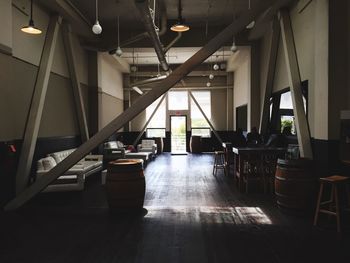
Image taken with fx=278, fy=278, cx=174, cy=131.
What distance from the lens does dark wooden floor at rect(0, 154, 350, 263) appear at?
289 centimetres

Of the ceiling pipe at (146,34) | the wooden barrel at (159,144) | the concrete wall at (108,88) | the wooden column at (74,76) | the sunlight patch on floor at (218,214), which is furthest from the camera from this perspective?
the wooden barrel at (159,144)

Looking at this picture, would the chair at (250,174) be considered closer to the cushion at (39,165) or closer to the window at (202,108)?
the cushion at (39,165)

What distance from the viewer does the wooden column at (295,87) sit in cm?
530

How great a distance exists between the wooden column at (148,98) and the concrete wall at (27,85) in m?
1.24

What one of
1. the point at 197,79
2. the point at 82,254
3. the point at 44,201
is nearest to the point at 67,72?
the point at 44,201

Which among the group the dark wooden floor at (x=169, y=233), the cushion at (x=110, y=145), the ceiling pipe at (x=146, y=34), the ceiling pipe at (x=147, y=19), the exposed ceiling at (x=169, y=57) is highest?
the exposed ceiling at (x=169, y=57)

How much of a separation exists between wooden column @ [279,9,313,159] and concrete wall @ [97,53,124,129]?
611 cm

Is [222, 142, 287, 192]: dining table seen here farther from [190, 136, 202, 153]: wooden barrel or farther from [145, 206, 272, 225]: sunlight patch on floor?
[190, 136, 202, 153]: wooden barrel

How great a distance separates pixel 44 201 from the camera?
514cm

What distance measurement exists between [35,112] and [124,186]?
283 centimetres

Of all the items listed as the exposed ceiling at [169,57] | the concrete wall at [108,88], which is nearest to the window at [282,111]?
the exposed ceiling at [169,57]

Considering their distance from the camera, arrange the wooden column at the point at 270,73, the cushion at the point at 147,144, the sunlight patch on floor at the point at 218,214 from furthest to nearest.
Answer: the cushion at the point at 147,144, the wooden column at the point at 270,73, the sunlight patch on floor at the point at 218,214

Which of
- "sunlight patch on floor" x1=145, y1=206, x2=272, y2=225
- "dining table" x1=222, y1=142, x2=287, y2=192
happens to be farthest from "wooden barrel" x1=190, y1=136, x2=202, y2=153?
"sunlight patch on floor" x1=145, y1=206, x2=272, y2=225

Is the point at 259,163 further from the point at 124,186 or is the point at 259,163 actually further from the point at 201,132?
the point at 201,132
